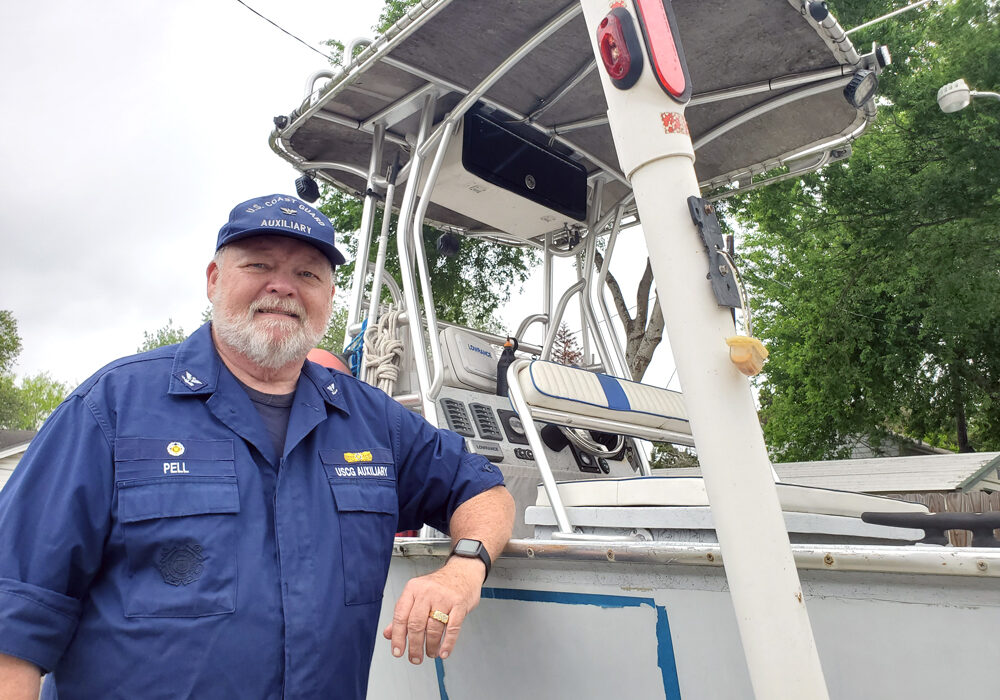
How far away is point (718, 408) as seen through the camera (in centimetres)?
132

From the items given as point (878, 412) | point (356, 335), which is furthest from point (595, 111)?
point (878, 412)

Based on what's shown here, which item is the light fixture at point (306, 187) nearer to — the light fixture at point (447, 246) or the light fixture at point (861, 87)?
the light fixture at point (447, 246)

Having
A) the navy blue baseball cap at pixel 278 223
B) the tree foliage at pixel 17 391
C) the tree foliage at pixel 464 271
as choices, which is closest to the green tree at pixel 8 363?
the tree foliage at pixel 17 391

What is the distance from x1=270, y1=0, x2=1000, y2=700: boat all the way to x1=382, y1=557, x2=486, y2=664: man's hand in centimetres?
26

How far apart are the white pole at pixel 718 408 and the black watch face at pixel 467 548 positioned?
2.32ft

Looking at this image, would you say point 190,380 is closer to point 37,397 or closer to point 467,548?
point 467,548

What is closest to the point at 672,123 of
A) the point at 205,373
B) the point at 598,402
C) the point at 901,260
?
the point at 205,373

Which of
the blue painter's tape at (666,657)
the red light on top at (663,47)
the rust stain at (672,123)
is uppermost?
the red light on top at (663,47)

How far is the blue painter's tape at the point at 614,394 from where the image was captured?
2.72 m

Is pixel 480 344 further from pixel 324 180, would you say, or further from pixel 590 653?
pixel 590 653

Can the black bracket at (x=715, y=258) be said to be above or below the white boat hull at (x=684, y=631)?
above

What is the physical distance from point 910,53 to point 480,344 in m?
10.4

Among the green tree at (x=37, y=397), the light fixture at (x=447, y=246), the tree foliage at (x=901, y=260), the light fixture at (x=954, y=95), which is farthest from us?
the green tree at (x=37, y=397)

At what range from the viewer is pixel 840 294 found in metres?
13.3
